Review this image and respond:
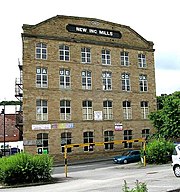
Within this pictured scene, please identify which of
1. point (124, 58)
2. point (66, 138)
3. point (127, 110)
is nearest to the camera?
point (66, 138)

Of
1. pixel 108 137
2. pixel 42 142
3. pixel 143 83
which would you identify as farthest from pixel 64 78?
pixel 143 83

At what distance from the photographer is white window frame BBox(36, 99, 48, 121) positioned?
126 feet

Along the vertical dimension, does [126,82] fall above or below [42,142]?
above

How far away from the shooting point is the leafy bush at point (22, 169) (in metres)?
18.9

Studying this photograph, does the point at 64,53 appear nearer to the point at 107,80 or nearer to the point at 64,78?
the point at 64,78

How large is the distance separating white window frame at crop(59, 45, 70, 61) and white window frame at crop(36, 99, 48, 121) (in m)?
5.60

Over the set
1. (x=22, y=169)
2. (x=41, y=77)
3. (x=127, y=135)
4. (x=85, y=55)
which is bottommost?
(x=22, y=169)

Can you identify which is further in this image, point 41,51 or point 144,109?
point 144,109

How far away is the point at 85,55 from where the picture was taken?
42688 mm

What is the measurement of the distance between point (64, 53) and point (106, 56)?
5.89m

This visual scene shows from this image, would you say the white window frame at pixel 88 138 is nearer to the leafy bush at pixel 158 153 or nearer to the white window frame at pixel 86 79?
the white window frame at pixel 86 79

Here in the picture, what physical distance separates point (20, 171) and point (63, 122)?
68.2ft

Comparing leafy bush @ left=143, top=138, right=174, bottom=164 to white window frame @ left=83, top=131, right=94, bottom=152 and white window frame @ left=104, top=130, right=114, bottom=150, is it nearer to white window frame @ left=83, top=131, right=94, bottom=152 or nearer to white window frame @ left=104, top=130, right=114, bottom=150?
white window frame @ left=83, top=131, right=94, bottom=152

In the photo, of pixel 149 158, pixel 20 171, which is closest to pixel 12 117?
pixel 149 158
